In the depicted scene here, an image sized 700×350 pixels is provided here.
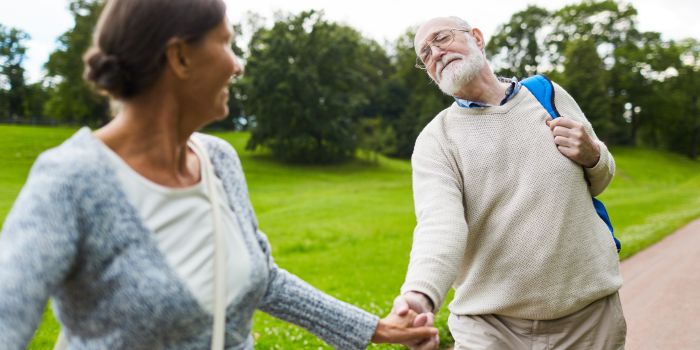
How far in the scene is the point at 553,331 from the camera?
2842 mm

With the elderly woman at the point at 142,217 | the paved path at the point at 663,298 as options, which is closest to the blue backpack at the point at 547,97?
the elderly woman at the point at 142,217

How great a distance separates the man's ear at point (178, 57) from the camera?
1609 millimetres

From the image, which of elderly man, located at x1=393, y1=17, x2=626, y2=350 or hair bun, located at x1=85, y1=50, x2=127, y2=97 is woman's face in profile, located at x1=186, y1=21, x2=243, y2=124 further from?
elderly man, located at x1=393, y1=17, x2=626, y2=350

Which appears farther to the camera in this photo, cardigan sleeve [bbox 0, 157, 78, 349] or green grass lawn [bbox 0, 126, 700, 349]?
green grass lawn [bbox 0, 126, 700, 349]

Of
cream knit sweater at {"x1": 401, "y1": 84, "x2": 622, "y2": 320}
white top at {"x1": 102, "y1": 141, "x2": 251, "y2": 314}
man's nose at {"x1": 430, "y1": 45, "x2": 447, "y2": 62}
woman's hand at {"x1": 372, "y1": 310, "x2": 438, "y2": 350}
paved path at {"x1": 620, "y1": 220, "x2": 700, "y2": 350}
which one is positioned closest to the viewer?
white top at {"x1": 102, "y1": 141, "x2": 251, "y2": 314}

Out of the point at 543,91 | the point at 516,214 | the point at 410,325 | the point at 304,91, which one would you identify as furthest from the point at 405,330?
the point at 304,91

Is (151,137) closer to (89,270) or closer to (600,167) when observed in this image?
(89,270)

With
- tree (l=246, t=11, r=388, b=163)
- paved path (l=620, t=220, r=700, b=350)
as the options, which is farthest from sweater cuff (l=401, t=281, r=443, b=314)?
tree (l=246, t=11, r=388, b=163)

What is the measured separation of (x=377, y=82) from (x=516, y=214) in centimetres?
6398

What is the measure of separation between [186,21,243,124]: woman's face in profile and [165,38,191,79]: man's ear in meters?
0.02

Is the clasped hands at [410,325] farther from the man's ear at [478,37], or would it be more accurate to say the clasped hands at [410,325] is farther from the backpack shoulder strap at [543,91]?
the man's ear at [478,37]

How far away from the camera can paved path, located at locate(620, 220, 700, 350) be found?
20.9ft

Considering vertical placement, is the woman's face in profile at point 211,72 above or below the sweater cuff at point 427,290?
above

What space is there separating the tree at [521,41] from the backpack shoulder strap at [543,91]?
57176 mm
